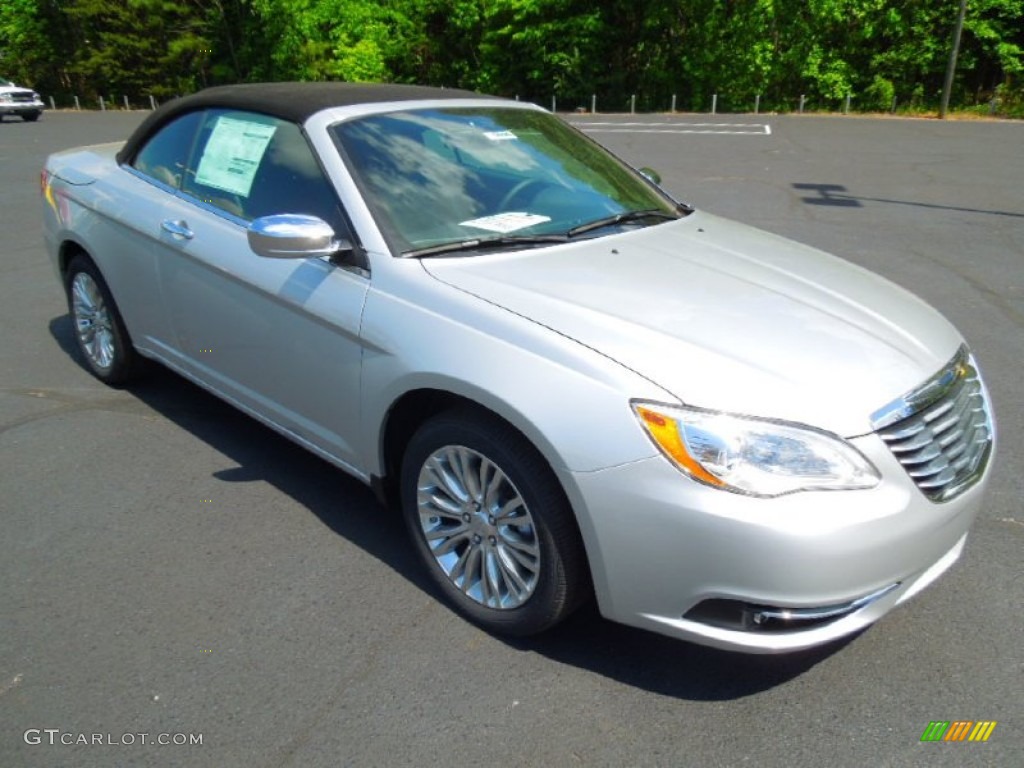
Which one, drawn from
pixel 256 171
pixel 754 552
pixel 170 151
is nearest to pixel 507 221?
pixel 256 171

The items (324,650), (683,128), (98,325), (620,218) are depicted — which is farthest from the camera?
(683,128)

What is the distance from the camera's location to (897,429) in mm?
2330

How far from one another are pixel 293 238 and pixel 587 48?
3302cm

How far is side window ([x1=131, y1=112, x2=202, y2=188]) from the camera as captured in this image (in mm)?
4031

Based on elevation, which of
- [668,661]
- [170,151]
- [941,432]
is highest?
[170,151]

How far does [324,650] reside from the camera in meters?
2.72

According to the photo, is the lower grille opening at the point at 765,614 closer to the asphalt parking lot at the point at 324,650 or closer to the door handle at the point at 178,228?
the asphalt parking lot at the point at 324,650

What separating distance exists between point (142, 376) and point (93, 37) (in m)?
49.4

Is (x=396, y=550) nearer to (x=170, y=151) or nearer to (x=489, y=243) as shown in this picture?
(x=489, y=243)

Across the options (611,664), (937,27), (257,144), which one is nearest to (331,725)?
(611,664)

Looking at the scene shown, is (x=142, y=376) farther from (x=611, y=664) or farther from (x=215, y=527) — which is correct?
(x=611, y=664)

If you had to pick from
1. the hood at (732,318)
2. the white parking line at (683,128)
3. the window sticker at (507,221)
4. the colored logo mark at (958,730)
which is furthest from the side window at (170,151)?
the white parking line at (683,128)

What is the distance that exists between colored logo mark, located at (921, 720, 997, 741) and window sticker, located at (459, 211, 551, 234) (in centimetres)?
209

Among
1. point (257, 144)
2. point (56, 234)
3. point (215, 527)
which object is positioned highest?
point (257, 144)
